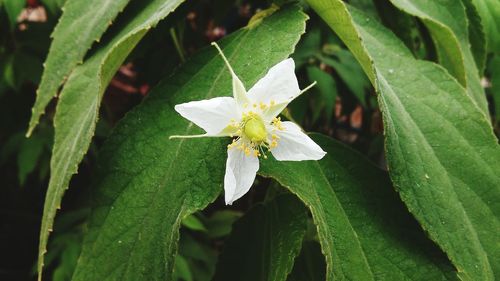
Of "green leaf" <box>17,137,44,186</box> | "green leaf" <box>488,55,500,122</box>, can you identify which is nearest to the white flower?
"green leaf" <box>488,55,500,122</box>

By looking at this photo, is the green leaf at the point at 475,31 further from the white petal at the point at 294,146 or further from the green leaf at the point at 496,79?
the white petal at the point at 294,146

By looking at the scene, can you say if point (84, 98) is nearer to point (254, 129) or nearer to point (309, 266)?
point (254, 129)

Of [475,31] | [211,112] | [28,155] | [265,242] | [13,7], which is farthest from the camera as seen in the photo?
[28,155]

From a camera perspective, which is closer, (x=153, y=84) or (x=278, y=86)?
(x=278, y=86)

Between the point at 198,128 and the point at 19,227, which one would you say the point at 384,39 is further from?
the point at 19,227

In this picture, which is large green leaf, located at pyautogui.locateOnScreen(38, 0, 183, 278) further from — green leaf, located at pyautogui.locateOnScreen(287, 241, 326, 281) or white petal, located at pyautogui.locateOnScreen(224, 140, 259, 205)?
green leaf, located at pyautogui.locateOnScreen(287, 241, 326, 281)

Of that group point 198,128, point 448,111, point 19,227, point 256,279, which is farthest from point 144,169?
point 19,227

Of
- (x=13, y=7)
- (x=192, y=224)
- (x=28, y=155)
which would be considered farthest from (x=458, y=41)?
(x=28, y=155)
